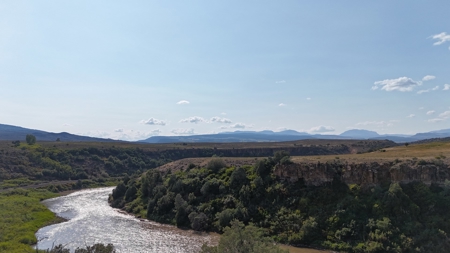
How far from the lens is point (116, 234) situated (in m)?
42.1

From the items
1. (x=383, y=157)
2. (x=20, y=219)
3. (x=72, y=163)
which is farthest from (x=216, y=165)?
(x=72, y=163)

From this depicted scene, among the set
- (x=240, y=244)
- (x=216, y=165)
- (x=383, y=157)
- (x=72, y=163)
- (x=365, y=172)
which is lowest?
(x=240, y=244)

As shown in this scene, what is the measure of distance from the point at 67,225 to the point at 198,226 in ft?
66.5

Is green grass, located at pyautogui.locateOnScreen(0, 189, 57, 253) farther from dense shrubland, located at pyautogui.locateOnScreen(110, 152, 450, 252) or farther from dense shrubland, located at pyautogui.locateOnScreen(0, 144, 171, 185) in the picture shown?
dense shrubland, located at pyautogui.locateOnScreen(0, 144, 171, 185)

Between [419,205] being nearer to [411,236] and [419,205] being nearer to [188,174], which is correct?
[411,236]

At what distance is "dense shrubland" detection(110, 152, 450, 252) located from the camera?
32969 millimetres

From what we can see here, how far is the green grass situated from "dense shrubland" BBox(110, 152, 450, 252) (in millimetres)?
14995

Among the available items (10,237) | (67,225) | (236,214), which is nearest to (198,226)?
(236,214)

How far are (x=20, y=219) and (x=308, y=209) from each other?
42.4 metres

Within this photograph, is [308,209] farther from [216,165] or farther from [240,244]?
[216,165]

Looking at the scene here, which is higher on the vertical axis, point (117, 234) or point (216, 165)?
point (216, 165)

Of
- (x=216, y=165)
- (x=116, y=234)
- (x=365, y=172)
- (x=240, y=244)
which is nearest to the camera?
(x=240, y=244)

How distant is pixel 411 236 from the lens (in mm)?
32406

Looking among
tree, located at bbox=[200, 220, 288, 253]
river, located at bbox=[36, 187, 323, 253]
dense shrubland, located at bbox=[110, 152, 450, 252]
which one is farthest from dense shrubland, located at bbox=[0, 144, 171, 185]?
tree, located at bbox=[200, 220, 288, 253]
